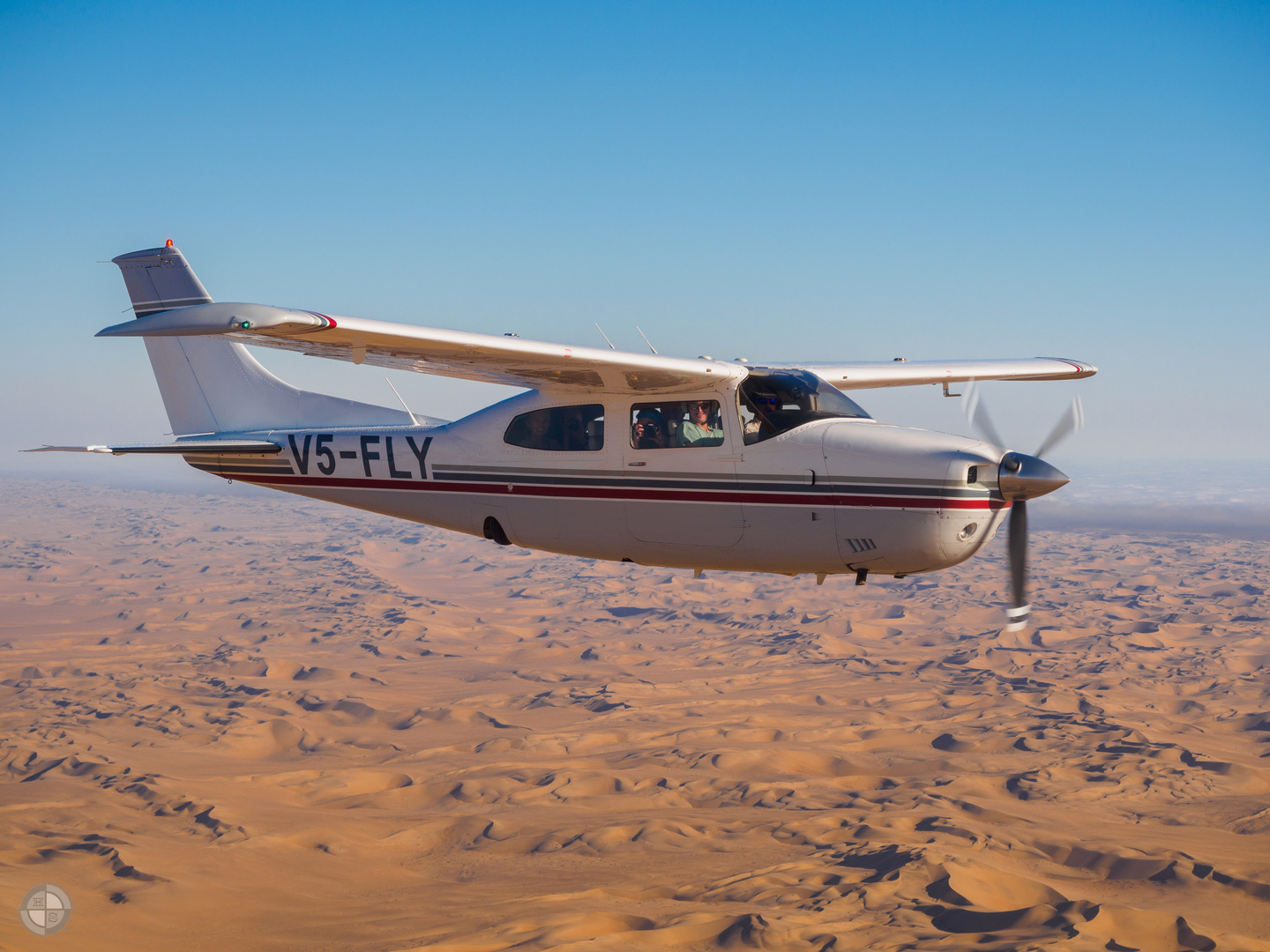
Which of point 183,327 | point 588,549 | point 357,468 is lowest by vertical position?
point 588,549

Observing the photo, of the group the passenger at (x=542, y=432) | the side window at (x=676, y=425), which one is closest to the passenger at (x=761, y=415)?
the side window at (x=676, y=425)

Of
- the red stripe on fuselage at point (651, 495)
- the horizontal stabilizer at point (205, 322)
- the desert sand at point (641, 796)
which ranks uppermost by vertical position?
the horizontal stabilizer at point (205, 322)

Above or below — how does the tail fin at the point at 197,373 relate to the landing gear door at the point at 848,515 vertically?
above

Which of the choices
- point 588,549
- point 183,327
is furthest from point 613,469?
point 183,327

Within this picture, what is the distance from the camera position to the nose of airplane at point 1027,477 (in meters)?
9.62

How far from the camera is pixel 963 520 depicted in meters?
9.97

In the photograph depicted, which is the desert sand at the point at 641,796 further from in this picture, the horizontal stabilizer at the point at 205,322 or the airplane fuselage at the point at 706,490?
the horizontal stabilizer at the point at 205,322

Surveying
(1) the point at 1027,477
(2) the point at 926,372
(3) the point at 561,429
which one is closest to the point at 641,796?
(2) the point at 926,372

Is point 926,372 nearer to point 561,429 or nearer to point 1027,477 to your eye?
point 1027,477

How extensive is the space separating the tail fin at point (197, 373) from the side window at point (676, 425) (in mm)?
7867

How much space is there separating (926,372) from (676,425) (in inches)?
230

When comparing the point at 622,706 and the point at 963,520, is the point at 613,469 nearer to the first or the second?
the point at 963,520

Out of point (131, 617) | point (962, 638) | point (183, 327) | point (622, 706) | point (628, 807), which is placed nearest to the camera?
point (183, 327)

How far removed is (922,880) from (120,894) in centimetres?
6315
